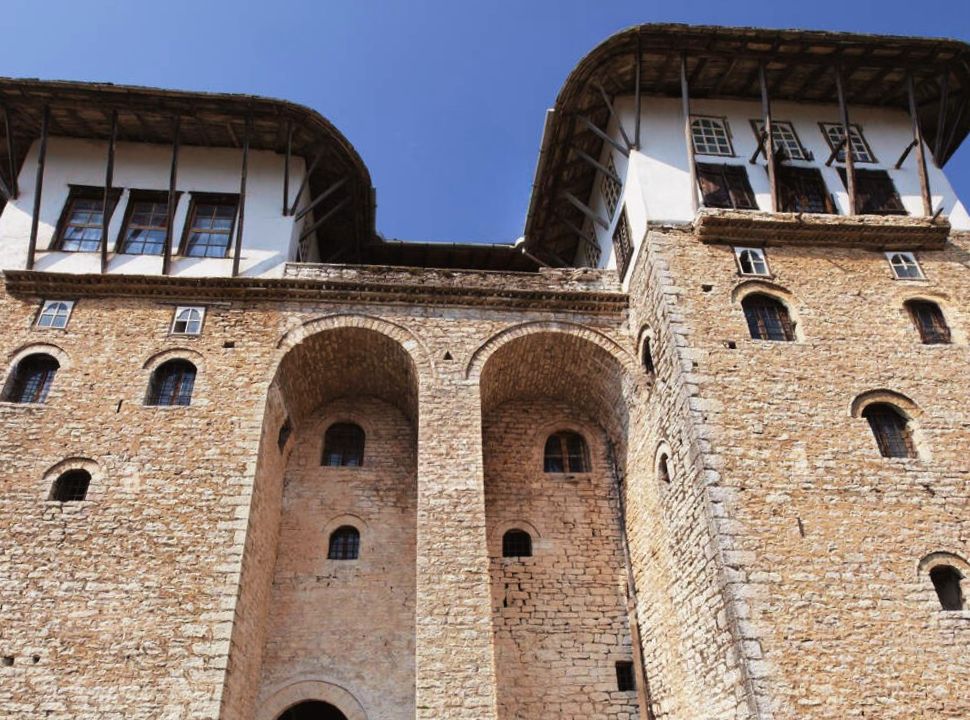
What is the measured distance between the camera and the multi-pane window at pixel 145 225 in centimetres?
1277

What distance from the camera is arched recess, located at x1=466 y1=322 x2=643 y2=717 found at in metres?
11.3

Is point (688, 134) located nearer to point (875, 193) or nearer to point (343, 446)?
point (875, 193)

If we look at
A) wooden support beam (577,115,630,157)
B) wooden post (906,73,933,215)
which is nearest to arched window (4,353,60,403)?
wooden support beam (577,115,630,157)

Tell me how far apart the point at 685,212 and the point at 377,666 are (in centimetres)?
926

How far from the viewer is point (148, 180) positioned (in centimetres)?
1347

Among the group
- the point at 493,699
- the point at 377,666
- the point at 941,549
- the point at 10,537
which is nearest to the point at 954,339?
the point at 941,549

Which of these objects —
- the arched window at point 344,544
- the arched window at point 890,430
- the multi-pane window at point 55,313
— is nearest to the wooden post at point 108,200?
the multi-pane window at point 55,313

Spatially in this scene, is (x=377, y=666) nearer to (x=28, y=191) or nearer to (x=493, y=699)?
(x=493, y=699)

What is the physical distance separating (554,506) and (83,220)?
10343 millimetres

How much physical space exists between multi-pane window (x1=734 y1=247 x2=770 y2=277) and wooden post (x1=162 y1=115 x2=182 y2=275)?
991 cm

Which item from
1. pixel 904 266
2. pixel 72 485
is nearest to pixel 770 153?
pixel 904 266

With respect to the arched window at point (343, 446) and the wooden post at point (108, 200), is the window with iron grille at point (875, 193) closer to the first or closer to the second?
the arched window at point (343, 446)

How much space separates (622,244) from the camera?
1345 centimetres

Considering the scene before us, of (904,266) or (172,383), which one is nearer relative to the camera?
(172,383)
